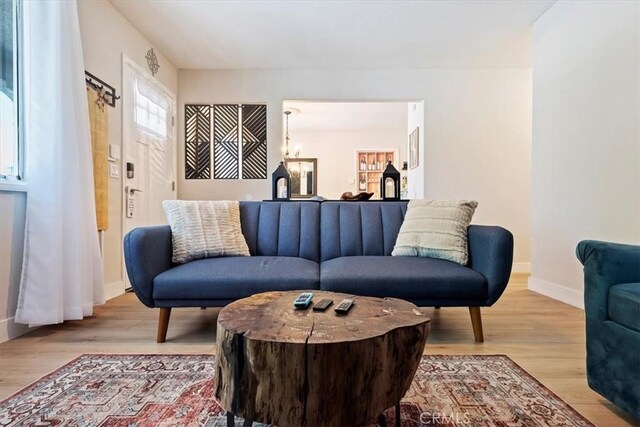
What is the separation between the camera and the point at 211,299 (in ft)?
6.34

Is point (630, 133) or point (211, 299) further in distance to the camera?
point (630, 133)

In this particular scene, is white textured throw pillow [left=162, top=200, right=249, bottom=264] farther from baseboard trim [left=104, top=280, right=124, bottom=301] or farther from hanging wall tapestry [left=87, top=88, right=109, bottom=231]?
baseboard trim [left=104, top=280, right=124, bottom=301]

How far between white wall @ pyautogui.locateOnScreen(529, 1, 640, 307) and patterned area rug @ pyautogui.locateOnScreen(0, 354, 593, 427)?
155 centimetres

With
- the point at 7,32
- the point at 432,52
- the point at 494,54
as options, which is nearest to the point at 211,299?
the point at 7,32

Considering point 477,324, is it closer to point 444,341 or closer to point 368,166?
point 444,341

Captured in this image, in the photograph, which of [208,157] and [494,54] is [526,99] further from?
[208,157]

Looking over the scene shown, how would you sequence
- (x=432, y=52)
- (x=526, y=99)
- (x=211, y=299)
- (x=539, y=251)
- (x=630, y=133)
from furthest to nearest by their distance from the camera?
(x=526, y=99)
(x=432, y=52)
(x=539, y=251)
(x=630, y=133)
(x=211, y=299)

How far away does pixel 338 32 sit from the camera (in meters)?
3.67

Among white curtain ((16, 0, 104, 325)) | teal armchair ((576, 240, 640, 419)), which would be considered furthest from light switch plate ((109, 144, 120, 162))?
teal armchair ((576, 240, 640, 419))

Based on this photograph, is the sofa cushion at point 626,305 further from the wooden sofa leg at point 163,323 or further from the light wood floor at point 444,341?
the wooden sofa leg at point 163,323

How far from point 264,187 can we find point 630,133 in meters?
3.70

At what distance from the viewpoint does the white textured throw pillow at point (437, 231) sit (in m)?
2.17

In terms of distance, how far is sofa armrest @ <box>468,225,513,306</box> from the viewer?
192 centimetres

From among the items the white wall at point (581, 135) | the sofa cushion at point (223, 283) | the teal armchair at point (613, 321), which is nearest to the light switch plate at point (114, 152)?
the sofa cushion at point (223, 283)
